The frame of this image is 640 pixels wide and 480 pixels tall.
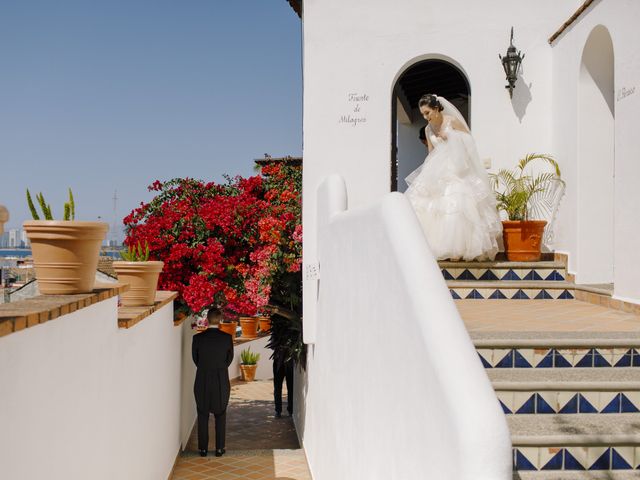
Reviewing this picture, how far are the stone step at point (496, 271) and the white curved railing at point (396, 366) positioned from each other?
5.00 ft

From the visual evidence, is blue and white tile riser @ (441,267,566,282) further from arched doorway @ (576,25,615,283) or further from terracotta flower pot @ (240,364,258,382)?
terracotta flower pot @ (240,364,258,382)

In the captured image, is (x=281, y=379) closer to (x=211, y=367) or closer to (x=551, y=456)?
(x=211, y=367)

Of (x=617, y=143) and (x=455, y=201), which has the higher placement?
(x=617, y=143)

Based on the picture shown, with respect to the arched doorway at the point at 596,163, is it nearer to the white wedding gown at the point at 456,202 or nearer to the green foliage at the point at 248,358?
the white wedding gown at the point at 456,202

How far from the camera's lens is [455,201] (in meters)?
6.32

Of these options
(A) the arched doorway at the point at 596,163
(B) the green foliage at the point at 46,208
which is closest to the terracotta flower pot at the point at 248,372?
(A) the arched doorway at the point at 596,163

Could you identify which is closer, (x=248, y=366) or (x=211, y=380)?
(x=211, y=380)

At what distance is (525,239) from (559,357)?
3154 mm

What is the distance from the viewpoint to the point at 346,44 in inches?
288

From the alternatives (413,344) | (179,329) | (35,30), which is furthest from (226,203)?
(35,30)

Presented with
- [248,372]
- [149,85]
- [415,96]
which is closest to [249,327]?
[248,372]

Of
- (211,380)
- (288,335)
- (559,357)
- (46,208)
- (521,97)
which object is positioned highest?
(521,97)

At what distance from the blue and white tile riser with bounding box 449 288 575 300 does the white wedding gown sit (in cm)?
46

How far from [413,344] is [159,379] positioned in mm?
4516
